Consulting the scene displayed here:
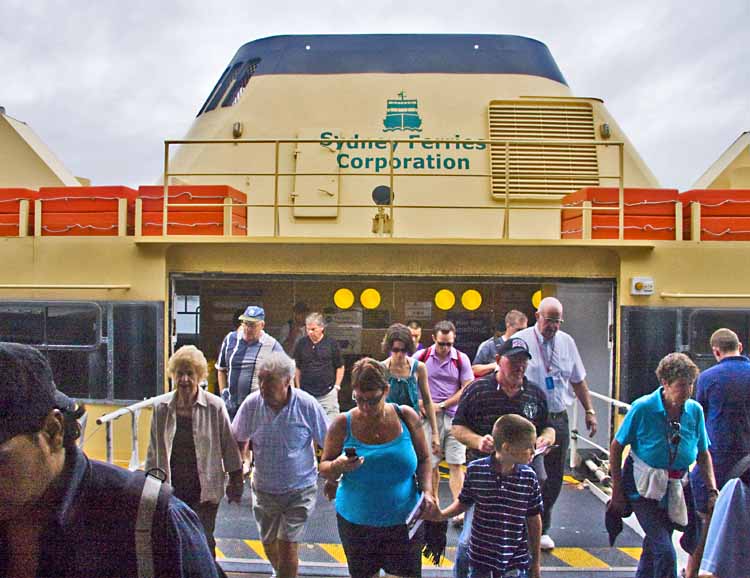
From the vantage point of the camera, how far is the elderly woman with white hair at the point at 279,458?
3.92m

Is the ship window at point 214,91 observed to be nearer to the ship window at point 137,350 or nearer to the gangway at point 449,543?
the ship window at point 137,350

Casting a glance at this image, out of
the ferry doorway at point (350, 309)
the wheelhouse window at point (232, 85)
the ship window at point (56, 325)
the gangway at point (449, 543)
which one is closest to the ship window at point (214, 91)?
the wheelhouse window at point (232, 85)

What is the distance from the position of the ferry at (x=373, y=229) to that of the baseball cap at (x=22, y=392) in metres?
3.99

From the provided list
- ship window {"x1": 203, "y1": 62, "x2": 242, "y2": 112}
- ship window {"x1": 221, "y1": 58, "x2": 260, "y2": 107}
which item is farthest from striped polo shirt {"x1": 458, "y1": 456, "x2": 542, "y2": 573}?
ship window {"x1": 203, "y1": 62, "x2": 242, "y2": 112}

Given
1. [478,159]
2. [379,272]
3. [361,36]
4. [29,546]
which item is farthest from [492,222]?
[29,546]

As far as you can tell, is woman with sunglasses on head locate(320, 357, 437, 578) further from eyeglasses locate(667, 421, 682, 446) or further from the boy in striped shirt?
eyeglasses locate(667, 421, 682, 446)

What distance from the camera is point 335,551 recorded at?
4852mm

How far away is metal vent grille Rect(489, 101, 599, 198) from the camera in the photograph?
8.34m

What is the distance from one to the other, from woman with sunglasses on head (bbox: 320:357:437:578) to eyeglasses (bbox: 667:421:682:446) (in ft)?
4.68

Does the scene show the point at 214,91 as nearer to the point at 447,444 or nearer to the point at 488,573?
the point at 447,444

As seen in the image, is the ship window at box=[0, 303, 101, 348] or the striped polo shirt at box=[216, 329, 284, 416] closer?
the striped polo shirt at box=[216, 329, 284, 416]

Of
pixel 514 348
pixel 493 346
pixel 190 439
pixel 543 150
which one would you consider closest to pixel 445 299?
pixel 493 346

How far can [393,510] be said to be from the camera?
3471 mm

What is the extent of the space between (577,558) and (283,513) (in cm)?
220
